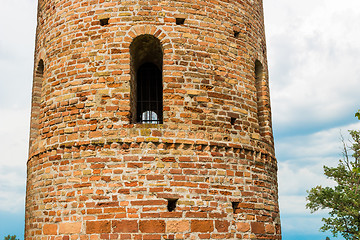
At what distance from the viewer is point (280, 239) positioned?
7.91m

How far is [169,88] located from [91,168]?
1975mm

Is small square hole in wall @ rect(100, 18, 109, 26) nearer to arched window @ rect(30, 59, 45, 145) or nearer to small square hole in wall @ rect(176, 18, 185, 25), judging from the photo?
small square hole in wall @ rect(176, 18, 185, 25)

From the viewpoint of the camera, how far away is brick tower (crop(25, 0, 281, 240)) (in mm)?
6422

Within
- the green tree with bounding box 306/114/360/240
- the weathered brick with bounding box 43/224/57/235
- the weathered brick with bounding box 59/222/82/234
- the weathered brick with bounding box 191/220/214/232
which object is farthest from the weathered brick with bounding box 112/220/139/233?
the green tree with bounding box 306/114/360/240

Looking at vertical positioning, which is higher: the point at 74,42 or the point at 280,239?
the point at 74,42

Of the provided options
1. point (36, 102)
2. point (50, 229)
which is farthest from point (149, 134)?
point (36, 102)

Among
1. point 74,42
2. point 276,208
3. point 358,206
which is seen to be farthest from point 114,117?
point 358,206

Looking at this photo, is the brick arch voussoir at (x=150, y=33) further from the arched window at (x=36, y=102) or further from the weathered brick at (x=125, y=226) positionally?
the weathered brick at (x=125, y=226)

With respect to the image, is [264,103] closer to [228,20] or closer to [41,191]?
[228,20]

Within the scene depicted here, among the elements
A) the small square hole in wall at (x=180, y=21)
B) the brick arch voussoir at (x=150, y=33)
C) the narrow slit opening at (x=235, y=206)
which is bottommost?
the narrow slit opening at (x=235, y=206)

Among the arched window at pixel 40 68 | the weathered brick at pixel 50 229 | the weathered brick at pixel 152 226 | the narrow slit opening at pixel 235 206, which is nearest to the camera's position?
the weathered brick at pixel 152 226

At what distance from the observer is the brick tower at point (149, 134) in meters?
6.42

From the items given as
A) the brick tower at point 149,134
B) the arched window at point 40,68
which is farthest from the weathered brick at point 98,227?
the arched window at point 40,68

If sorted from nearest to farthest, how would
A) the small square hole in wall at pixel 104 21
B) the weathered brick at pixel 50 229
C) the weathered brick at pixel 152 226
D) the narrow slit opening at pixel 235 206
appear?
1. the weathered brick at pixel 152 226
2. the weathered brick at pixel 50 229
3. the narrow slit opening at pixel 235 206
4. the small square hole in wall at pixel 104 21
